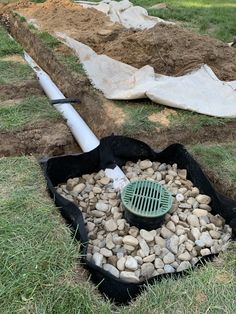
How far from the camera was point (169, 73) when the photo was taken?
16.0ft

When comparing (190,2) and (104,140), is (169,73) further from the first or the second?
(190,2)

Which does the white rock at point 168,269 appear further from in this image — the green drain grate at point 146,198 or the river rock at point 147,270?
the green drain grate at point 146,198

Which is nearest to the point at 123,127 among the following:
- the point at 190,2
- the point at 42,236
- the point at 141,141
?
the point at 141,141

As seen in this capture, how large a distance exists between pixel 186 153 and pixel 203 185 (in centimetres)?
34

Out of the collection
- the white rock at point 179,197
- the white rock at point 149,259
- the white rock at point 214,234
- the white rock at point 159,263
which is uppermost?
the white rock at point 149,259

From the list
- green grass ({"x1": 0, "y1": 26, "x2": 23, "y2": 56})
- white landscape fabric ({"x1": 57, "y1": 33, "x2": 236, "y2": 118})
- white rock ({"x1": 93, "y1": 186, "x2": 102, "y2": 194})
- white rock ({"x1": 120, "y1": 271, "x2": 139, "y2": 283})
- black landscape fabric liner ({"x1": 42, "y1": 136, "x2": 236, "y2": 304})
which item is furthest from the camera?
green grass ({"x1": 0, "y1": 26, "x2": 23, "y2": 56})

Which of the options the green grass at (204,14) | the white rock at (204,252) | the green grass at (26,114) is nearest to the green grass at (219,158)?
the white rock at (204,252)

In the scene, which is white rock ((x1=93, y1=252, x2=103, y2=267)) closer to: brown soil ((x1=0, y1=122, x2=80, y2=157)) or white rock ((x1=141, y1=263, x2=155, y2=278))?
white rock ((x1=141, y1=263, x2=155, y2=278))

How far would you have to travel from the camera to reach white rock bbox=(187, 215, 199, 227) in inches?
117

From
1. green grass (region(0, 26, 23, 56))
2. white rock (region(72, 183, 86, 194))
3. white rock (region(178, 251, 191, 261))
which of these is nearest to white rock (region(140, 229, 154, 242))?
white rock (region(178, 251, 191, 261))

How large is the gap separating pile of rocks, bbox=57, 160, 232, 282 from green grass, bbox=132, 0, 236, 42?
4.35 m

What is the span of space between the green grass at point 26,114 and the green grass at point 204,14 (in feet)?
12.4

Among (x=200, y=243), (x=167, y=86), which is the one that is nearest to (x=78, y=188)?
(x=200, y=243)

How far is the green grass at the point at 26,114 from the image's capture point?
12.9 ft
